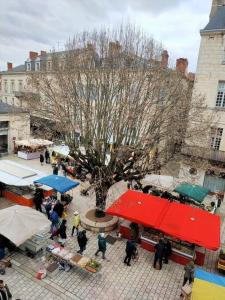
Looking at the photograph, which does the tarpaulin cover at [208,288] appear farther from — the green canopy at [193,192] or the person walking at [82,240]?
the green canopy at [193,192]

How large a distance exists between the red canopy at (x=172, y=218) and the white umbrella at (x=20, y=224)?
147 inches

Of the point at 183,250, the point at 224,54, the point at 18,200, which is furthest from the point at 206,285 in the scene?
the point at 224,54

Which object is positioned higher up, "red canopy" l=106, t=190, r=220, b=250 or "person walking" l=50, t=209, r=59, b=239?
"red canopy" l=106, t=190, r=220, b=250

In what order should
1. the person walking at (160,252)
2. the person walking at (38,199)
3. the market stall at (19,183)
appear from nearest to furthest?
the person walking at (160,252)
the person walking at (38,199)
the market stall at (19,183)

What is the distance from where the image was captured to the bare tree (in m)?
12.7

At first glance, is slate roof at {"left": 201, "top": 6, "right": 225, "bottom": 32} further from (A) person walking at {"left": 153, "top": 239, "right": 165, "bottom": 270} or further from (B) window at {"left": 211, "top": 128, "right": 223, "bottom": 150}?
(A) person walking at {"left": 153, "top": 239, "right": 165, "bottom": 270}

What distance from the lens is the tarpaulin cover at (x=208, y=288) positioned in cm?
764

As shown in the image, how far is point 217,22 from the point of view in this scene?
20172 millimetres

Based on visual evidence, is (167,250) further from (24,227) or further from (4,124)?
(4,124)

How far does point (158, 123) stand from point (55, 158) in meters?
14.5

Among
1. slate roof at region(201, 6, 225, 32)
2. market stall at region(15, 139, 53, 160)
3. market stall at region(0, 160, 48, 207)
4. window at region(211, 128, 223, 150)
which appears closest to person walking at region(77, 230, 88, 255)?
market stall at region(0, 160, 48, 207)

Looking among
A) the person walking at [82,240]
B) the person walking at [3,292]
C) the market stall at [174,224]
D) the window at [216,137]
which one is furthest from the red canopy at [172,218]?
the window at [216,137]

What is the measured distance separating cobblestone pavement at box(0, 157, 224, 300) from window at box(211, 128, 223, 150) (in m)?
11.5

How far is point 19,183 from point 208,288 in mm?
Result: 12195
